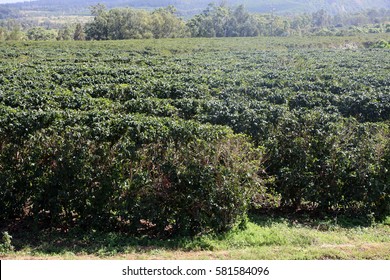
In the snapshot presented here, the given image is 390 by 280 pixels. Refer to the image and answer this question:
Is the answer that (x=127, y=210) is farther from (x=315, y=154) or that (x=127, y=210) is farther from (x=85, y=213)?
(x=315, y=154)

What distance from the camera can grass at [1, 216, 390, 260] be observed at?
6965 millimetres

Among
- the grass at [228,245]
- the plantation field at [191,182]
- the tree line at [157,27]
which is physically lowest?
the grass at [228,245]

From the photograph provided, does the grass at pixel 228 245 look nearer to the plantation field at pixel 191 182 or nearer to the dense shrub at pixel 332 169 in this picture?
the plantation field at pixel 191 182

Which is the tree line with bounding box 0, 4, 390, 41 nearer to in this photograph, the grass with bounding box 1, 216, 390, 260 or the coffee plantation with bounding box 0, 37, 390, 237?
the coffee plantation with bounding box 0, 37, 390, 237

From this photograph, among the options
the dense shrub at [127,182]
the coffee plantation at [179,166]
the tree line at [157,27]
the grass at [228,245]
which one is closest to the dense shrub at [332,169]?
the coffee plantation at [179,166]

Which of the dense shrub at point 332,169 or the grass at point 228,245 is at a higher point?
the dense shrub at point 332,169

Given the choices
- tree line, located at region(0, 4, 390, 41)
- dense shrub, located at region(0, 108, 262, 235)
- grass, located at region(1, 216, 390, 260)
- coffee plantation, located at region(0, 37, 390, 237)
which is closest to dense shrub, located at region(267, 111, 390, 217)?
coffee plantation, located at region(0, 37, 390, 237)

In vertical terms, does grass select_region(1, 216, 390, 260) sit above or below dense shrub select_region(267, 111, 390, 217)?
below

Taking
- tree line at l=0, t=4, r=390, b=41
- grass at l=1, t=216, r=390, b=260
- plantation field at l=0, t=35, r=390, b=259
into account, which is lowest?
grass at l=1, t=216, r=390, b=260

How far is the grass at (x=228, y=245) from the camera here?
696 cm

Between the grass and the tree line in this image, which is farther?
the tree line

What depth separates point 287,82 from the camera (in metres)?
18.3

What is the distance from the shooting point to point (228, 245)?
755cm

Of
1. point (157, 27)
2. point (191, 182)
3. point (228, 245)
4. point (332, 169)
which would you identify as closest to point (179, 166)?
point (191, 182)
